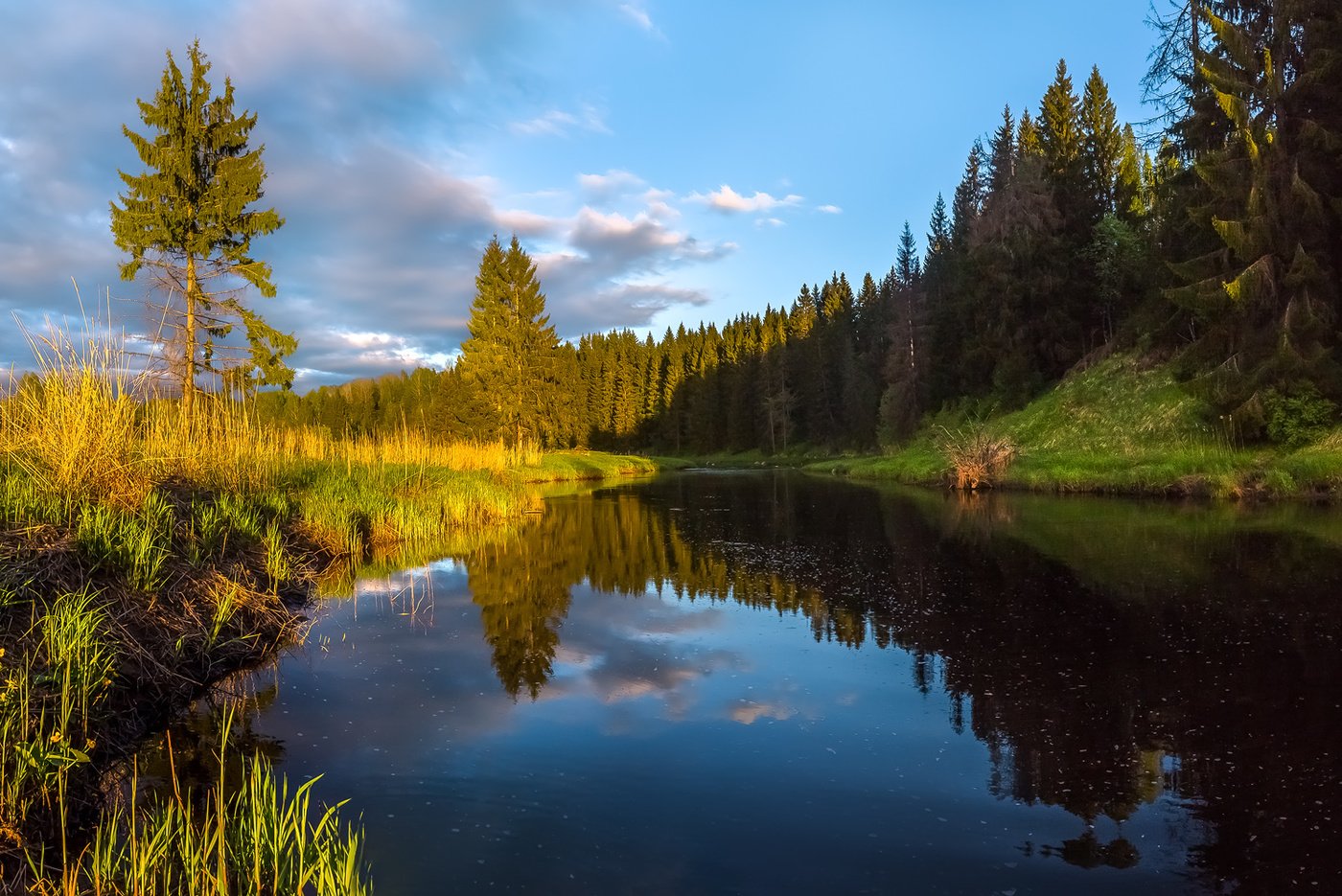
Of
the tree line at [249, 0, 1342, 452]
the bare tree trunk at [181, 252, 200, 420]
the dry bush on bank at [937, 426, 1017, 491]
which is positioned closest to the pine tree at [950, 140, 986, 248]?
the tree line at [249, 0, 1342, 452]

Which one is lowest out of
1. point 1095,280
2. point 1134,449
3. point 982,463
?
point 982,463

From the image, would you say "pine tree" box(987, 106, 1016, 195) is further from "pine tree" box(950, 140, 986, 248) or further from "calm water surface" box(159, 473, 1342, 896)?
"calm water surface" box(159, 473, 1342, 896)

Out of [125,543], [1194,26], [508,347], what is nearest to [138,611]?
[125,543]

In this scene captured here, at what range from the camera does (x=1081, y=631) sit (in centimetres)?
740

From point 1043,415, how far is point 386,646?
1205 inches

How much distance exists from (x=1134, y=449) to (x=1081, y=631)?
66.9ft

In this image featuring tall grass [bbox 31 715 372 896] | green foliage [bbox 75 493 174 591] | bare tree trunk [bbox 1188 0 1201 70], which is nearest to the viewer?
tall grass [bbox 31 715 372 896]

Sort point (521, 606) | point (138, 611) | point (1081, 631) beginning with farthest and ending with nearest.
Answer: point (521, 606) < point (1081, 631) < point (138, 611)

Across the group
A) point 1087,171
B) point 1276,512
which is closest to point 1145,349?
point 1087,171

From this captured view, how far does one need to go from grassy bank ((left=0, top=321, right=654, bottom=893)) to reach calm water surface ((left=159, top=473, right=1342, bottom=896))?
1.70 ft

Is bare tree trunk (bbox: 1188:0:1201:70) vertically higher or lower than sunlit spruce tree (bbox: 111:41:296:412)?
higher

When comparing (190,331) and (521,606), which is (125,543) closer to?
(521,606)

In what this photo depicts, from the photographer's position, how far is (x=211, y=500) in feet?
31.1

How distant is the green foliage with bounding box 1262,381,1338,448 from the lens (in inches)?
763
